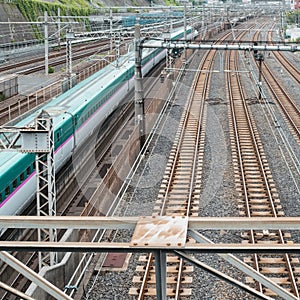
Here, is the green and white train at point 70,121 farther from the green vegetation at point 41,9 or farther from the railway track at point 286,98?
the green vegetation at point 41,9

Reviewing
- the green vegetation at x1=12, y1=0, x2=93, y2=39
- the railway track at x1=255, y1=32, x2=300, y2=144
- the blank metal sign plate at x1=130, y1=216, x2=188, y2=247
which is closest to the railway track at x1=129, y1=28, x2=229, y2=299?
the blank metal sign plate at x1=130, y1=216, x2=188, y2=247

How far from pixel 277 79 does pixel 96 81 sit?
13661mm

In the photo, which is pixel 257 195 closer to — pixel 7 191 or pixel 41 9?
pixel 7 191

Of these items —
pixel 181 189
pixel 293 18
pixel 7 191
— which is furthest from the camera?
pixel 293 18

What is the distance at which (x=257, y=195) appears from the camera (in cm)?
1200

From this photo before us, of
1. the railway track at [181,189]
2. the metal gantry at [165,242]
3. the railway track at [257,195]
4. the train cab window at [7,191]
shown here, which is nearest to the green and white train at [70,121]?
the train cab window at [7,191]

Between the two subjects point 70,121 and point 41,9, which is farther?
point 41,9

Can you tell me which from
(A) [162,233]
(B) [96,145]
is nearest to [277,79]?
(B) [96,145]

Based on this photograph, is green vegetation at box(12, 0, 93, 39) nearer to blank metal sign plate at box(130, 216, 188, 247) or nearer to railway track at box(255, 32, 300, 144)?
railway track at box(255, 32, 300, 144)

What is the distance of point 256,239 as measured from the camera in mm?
9688

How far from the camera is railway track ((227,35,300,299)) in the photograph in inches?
330

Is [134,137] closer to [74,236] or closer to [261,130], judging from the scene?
[261,130]

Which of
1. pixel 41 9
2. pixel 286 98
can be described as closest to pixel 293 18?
pixel 41 9

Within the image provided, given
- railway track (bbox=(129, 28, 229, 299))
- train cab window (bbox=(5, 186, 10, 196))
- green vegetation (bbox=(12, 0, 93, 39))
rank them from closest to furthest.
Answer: railway track (bbox=(129, 28, 229, 299)), train cab window (bbox=(5, 186, 10, 196)), green vegetation (bbox=(12, 0, 93, 39))
